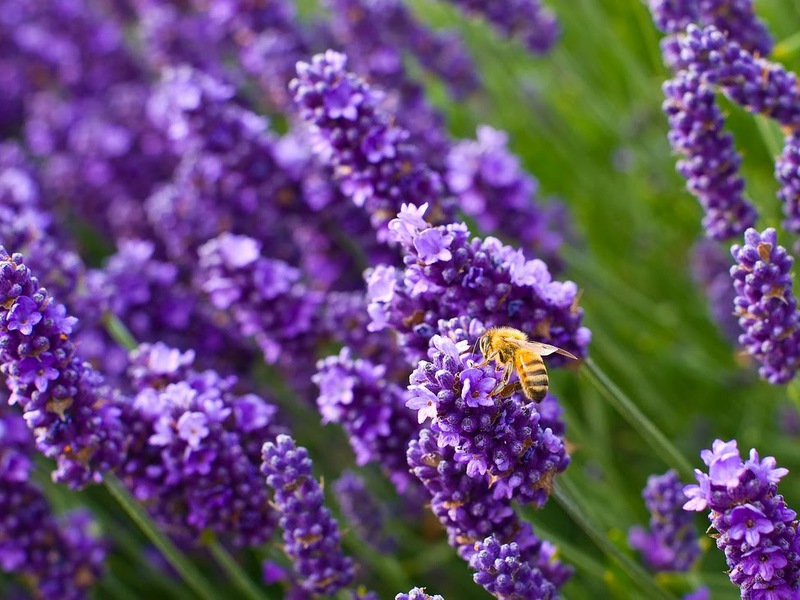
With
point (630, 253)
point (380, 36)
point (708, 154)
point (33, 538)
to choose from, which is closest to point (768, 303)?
point (708, 154)

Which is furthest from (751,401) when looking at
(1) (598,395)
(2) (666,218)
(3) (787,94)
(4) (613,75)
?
(4) (613,75)

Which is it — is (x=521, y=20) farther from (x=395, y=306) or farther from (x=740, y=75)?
(x=395, y=306)

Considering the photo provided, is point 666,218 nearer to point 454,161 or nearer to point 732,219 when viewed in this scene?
point 454,161

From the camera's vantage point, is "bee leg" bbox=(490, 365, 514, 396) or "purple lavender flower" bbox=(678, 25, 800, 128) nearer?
"bee leg" bbox=(490, 365, 514, 396)

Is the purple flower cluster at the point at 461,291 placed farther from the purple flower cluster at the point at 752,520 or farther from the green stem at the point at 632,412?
the purple flower cluster at the point at 752,520

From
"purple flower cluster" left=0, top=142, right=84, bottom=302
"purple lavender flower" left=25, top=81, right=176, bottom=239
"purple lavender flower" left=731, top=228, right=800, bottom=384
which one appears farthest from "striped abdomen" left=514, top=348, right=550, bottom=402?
"purple lavender flower" left=25, top=81, right=176, bottom=239

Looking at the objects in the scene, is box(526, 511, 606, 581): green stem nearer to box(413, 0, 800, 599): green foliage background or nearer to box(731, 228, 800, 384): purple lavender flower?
box(413, 0, 800, 599): green foliage background
